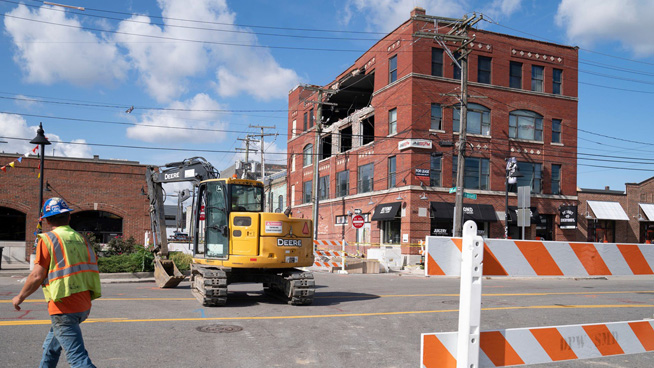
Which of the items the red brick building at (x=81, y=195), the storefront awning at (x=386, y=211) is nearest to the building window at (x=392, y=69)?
the storefront awning at (x=386, y=211)

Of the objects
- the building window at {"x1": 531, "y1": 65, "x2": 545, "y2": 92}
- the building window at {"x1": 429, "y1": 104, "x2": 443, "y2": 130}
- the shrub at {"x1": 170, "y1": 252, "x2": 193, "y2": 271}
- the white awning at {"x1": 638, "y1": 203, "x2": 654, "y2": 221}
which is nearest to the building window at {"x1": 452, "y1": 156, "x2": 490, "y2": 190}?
the building window at {"x1": 429, "y1": 104, "x2": 443, "y2": 130}

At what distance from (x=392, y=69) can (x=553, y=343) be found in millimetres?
33124

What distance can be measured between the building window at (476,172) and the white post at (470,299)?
104 feet

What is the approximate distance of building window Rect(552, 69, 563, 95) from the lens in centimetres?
3759

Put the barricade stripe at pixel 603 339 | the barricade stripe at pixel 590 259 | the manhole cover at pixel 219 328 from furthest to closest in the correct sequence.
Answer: the manhole cover at pixel 219 328, the barricade stripe at pixel 590 259, the barricade stripe at pixel 603 339

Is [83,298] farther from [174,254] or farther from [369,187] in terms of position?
[369,187]

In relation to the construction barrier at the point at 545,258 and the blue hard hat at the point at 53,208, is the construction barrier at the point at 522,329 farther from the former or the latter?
the blue hard hat at the point at 53,208

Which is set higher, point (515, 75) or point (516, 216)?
point (515, 75)

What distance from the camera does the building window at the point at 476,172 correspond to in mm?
34500

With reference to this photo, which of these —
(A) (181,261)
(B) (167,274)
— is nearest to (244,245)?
(B) (167,274)

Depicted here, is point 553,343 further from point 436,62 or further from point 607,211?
point 607,211

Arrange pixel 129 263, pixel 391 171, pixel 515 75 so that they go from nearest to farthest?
1. pixel 129 263
2. pixel 391 171
3. pixel 515 75

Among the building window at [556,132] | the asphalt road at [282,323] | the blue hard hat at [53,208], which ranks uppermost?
the building window at [556,132]

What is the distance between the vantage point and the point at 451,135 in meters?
34.1
